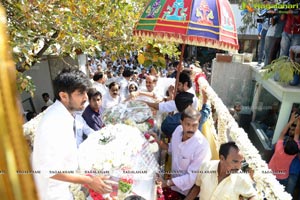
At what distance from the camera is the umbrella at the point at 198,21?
3020 millimetres

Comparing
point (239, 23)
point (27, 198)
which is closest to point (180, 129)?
point (27, 198)

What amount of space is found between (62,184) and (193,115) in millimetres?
1509

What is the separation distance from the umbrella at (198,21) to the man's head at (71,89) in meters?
1.47

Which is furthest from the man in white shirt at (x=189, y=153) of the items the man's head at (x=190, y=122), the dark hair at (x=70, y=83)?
the dark hair at (x=70, y=83)

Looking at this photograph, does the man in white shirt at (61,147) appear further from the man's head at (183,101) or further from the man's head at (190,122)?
the man's head at (183,101)

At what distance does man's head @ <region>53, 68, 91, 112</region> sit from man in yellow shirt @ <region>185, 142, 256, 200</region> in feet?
4.84

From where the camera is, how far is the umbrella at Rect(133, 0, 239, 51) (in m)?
3.02

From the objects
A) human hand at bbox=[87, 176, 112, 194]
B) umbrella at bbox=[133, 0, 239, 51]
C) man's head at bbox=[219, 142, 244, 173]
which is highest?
umbrella at bbox=[133, 0, 239, 51]

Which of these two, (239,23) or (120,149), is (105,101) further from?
(239,23)

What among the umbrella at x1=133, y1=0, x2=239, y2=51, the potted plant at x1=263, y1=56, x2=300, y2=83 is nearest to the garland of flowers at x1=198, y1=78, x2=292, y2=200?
the umbrella at x1=133, y1=0, x2=239, y2=51

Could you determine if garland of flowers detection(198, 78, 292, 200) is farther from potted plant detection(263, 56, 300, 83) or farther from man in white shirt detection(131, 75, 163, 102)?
potted plant detection(263, 56, 300, 83)

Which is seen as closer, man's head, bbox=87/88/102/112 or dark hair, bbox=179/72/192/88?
man's head, bbox=87/88/102/112

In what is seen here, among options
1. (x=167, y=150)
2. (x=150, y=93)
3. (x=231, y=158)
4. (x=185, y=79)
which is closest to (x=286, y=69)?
(x=185, y=79)

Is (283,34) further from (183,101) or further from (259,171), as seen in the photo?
(259,171)
